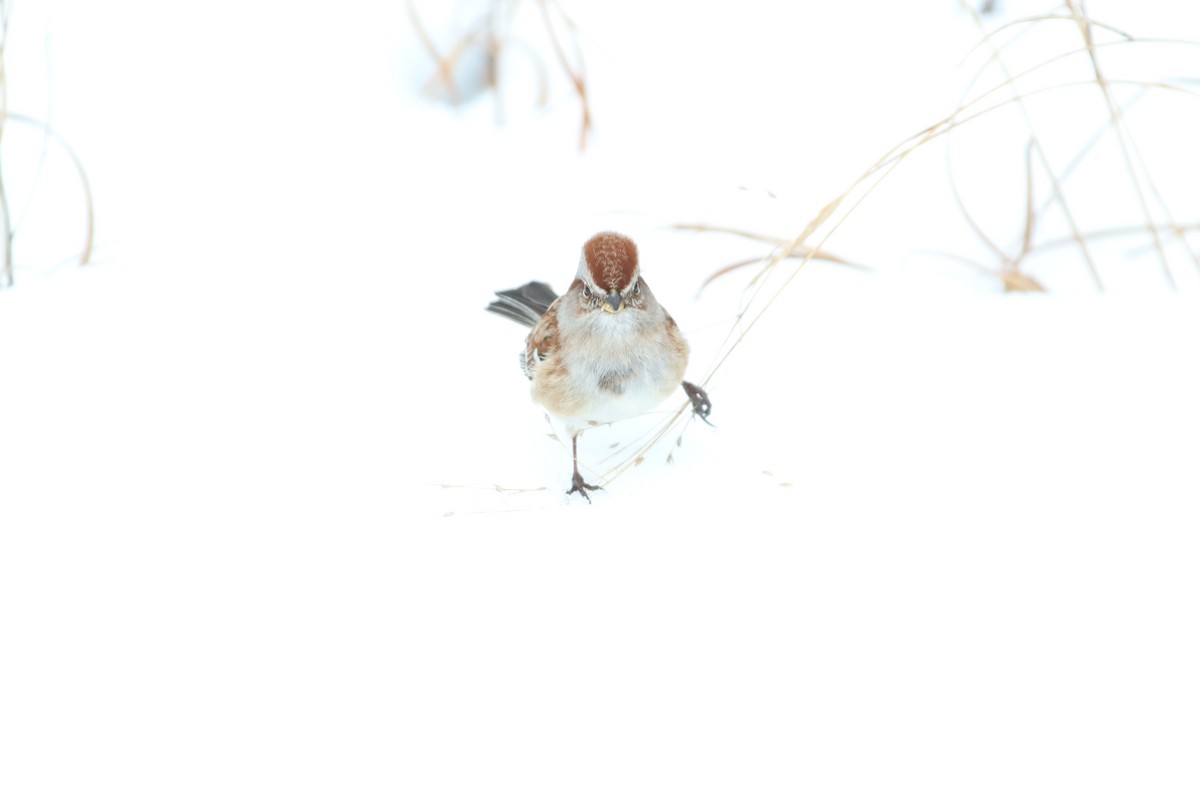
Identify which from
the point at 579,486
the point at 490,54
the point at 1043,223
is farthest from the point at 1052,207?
the point at 490,54

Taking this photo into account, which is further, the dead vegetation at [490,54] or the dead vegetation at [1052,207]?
the dead vegetation at [490,54]

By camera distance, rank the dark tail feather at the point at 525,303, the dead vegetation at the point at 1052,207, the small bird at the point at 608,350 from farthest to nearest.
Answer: the dead vegetation at the point at 1052,207, the dark tail feather at the point at 525,303, the small bird at the point at 608,350

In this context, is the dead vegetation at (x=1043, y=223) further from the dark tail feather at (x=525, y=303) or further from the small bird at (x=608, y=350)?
the dark tail feather at (x=525, y=303)

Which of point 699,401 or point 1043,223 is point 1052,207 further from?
point 699,401

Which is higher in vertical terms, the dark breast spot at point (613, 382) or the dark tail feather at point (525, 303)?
the dark tail feather at point (525, 303)

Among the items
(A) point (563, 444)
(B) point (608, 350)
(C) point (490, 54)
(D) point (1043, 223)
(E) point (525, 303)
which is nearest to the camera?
(B) point (608, 350)

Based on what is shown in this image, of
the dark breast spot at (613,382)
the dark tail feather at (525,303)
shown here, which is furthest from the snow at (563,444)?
the dark breast spot at (613,382)
